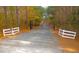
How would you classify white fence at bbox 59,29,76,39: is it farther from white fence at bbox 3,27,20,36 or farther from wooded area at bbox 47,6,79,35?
white fence at bbox 3,27,20,36

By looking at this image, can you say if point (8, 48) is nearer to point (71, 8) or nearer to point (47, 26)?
point (47, 26)

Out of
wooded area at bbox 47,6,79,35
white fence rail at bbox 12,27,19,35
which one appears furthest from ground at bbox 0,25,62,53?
wooded area at bbox 47,6,79,35

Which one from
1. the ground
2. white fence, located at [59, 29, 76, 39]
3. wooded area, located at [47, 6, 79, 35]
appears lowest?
the ground

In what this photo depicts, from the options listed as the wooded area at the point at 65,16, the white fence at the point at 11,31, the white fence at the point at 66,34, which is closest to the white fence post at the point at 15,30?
the white fence at the point at 11,31

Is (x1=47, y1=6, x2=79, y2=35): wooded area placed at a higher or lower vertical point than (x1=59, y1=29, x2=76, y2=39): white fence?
higher

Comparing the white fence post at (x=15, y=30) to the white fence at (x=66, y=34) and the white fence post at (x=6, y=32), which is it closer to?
the white fence post at (x=6, y=32)

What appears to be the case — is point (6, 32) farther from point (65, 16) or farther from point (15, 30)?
point (65, 16)

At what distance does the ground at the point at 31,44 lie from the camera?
2729 mm

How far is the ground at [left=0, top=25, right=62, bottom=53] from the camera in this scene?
8.95 ft
